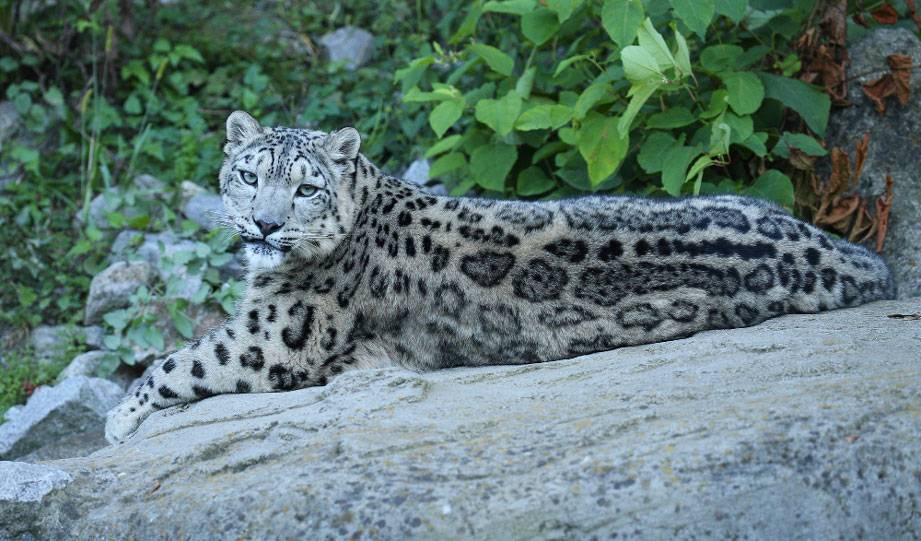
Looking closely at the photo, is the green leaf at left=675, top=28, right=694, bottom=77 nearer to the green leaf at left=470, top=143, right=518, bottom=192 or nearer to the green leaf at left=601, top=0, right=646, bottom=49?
the green leaf at left=601, top=0, right=646, bottom=49

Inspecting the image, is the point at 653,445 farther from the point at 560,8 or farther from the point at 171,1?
the point at 171,1

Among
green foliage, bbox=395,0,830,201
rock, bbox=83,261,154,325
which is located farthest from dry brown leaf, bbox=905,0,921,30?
rock, bbox=83,261,154,325

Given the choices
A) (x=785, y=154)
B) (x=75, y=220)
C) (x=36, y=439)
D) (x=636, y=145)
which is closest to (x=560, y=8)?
(x=636, y=145)

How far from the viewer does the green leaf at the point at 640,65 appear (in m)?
6.67

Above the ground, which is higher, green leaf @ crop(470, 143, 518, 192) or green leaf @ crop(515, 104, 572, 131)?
green leaf @ crop(515, 104, 572, 131)

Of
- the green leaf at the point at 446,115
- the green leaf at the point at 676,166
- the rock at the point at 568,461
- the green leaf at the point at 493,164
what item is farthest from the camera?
the green leaf at the point at 493,164

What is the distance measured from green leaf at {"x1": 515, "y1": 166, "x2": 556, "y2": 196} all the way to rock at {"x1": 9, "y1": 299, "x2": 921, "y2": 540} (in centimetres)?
321

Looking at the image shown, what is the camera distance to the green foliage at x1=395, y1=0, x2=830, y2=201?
22.8 feet

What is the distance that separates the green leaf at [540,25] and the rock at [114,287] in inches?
132

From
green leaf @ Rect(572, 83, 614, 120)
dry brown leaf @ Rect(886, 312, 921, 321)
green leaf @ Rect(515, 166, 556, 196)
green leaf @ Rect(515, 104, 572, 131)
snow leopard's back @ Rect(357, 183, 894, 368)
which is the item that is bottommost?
dry brown leaf @ Rect(886, 312, 921, 321)

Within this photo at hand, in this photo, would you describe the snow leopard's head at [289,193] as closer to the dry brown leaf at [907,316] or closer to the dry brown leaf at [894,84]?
the dry brown leaf at [907,316]

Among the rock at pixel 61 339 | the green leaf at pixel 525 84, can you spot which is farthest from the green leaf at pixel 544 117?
the rock at pixel 61 339

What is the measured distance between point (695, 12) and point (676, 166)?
3.28 feet

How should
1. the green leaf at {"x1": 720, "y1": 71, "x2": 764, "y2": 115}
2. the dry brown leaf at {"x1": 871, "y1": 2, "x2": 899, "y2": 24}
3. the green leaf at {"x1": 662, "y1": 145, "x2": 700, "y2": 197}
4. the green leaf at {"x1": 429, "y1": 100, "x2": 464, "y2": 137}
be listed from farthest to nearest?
1. the dry brown leaf at {"x1": 871, "y1": 2, "x2": 899, "y2": 24}
2. the green leaf at {"x1": 429, "y1": 100, "x2": 464, "y2": 137}
3. the green leaf at {"x1": 720, "y1": 71, "x2": 764, "y2": 115}
4. the green leaf at {"x1": 662, "y1": 145, "x2": 700, "y2": 197}
